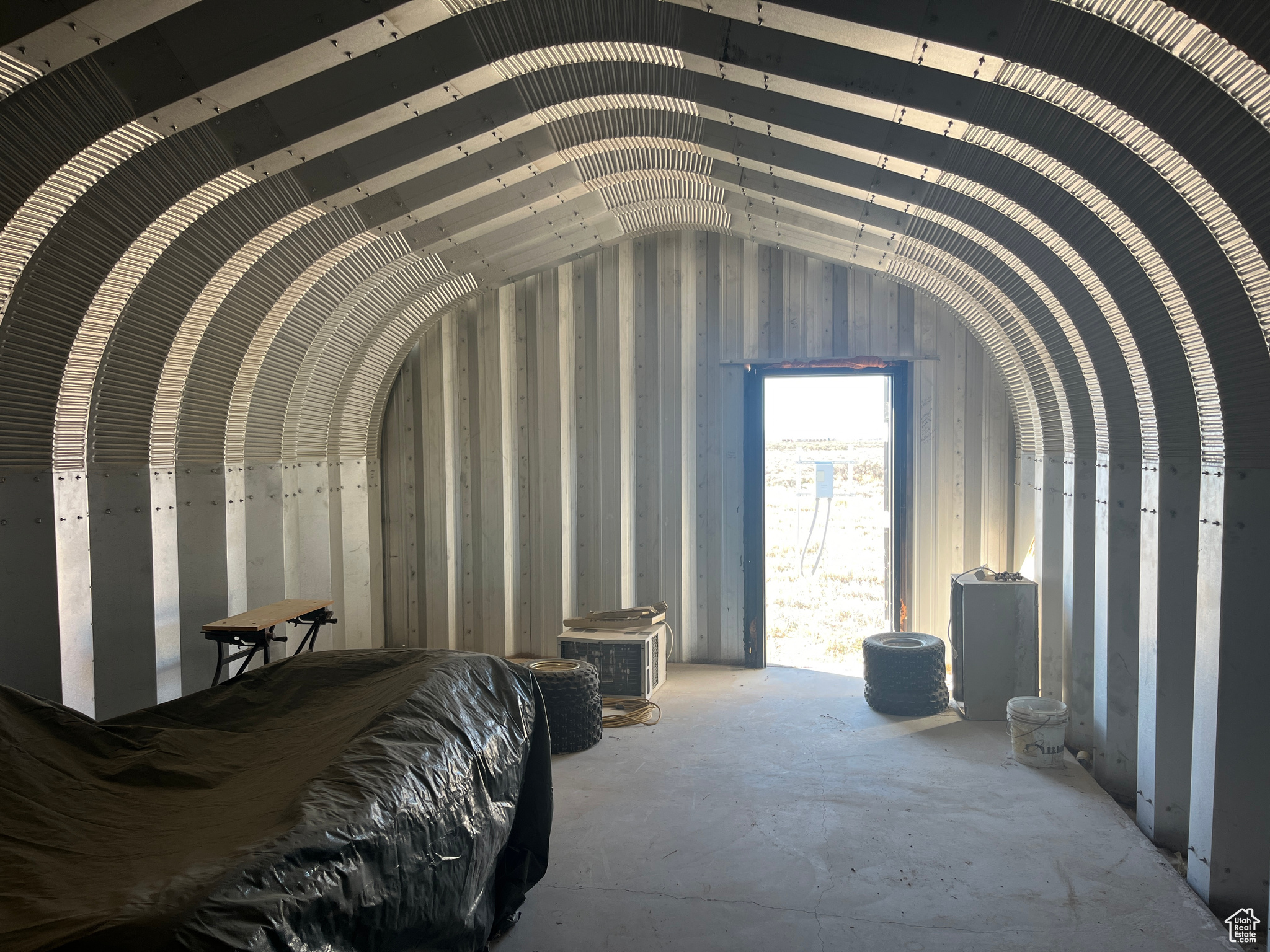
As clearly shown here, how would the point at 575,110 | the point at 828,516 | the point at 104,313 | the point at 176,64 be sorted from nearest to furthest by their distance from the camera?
the point at 176,64 → the point at 104,313 → the point at 575,110 → the point at 828,516

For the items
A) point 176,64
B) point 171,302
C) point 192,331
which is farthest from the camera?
point 192,331

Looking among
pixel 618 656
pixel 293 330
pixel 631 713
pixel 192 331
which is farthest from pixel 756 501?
pixel 192 331

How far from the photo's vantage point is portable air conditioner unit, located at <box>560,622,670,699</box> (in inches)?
238

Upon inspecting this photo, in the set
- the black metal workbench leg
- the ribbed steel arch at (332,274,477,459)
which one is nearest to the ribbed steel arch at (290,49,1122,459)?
the ribbed steel arch at (332,274,477,459)

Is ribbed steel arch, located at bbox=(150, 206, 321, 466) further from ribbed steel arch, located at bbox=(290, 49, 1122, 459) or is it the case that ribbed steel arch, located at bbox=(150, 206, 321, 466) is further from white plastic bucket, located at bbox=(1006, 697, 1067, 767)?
white plastic bucket, located at bbox=(1006, 697, 1067, 767)

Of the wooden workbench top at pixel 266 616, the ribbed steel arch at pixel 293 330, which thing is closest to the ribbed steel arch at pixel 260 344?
the ribbed steel arch at pixel 293 330

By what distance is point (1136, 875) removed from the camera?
11.5ft

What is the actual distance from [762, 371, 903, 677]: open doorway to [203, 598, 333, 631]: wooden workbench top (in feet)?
11.9

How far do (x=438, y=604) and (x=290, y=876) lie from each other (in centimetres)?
545

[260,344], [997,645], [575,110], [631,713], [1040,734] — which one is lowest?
[631,713]

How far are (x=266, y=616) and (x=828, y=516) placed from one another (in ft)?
14.6

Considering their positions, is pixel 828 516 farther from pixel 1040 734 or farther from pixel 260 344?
pixel 260 344

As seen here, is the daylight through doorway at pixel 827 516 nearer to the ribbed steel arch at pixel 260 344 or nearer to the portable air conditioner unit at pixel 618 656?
the portable air conditioner unit at pixel 618 656

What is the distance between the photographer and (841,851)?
3.74 metres
